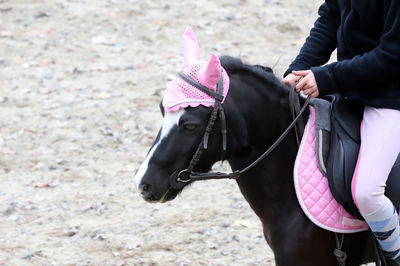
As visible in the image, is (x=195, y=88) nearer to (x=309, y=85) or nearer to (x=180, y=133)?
(x=180, y=133)

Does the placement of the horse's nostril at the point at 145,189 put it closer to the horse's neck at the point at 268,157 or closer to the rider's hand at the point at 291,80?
the horse's neck at the point at 268,157

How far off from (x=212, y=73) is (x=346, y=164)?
74cm

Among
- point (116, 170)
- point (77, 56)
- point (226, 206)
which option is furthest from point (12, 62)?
point (226, 206)

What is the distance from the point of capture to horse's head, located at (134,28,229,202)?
2717 millimetres

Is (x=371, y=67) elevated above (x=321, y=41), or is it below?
above

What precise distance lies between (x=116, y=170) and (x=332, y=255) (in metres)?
3.10

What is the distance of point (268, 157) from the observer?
297cm

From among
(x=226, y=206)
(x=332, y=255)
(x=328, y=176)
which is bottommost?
(x=226, y=206)

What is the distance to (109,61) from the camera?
7777 millimetres

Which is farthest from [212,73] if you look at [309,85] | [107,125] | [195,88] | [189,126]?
[107,125]

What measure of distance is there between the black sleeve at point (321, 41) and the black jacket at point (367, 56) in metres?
0.15

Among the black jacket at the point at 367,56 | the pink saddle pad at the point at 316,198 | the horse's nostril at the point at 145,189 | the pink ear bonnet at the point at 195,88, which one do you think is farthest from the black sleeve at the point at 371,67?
the horse's nostril at the point at 145,189

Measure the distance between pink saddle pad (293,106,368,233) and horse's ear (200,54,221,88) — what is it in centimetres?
56

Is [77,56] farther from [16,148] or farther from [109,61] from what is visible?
[16,148]
